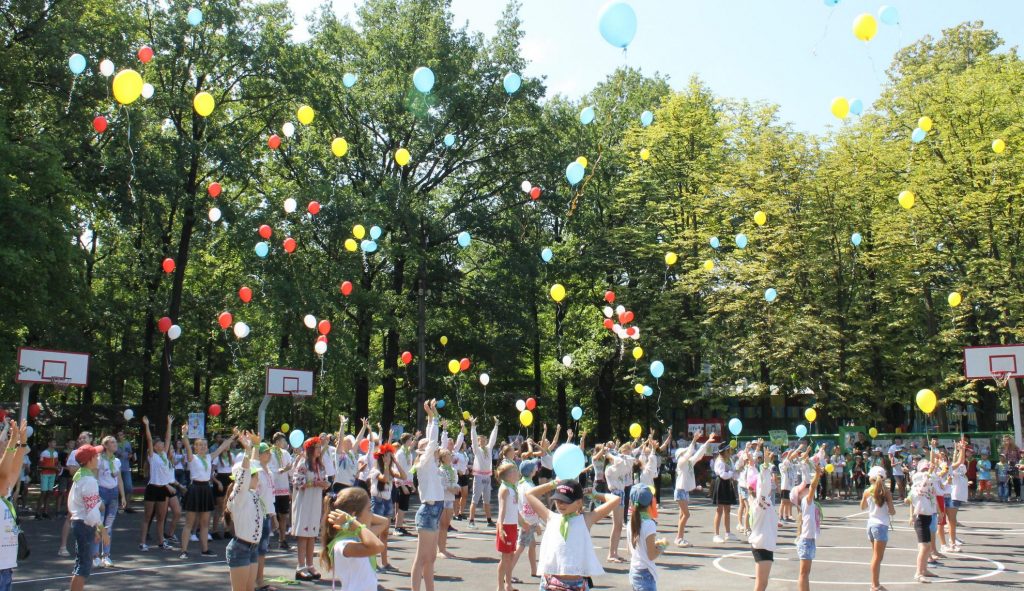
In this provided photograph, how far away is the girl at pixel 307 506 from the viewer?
11.6 meters

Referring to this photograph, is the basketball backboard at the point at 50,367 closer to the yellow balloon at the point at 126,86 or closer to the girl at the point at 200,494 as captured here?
the girl at the point at 200,494

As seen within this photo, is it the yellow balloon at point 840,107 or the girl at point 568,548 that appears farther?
the yellow balloon at point 840,107

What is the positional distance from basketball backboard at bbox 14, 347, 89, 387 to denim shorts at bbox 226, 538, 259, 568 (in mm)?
11411

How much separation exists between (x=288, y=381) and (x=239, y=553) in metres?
17.6

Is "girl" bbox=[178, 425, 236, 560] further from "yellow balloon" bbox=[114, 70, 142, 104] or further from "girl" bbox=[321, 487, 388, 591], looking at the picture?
"girl" bbox=[321, 487, 388, 591]

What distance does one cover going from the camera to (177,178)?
2697cm

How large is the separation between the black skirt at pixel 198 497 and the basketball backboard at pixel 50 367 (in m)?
6.03

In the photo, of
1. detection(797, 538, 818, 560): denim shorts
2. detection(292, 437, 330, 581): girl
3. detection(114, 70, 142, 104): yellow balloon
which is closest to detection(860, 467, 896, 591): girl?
detection(797, 538, 818, 560): denim shorts

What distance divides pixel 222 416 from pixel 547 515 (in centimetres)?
4612

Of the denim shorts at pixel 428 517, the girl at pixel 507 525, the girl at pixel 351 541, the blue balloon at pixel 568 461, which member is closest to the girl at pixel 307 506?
the denim shorts at pixel 428 517

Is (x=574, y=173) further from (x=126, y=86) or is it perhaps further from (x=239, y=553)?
(x=239, y=553)

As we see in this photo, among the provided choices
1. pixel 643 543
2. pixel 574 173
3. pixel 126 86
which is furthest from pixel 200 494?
pixel 643 543

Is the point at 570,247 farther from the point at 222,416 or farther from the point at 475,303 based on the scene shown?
the point at 222,416

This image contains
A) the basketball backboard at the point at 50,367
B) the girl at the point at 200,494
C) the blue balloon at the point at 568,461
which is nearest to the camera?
the blue balloon at the point at 568,461
